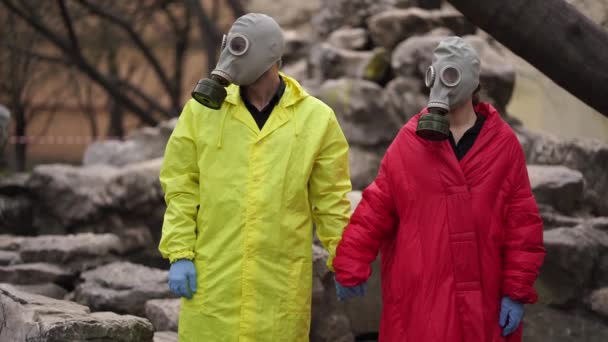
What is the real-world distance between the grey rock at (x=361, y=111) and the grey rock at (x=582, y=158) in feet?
4.54

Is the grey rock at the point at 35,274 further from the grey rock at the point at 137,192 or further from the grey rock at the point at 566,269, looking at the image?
the grey rock at the point at 566,269

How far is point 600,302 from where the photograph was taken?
597 cm

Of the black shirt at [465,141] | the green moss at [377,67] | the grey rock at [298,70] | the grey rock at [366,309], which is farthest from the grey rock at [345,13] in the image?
the black shirt at [465,141]

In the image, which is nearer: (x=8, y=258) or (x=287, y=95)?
(x=287, y=95)

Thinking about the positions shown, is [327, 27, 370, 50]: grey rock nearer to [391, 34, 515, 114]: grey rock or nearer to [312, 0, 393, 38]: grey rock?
[312, 0, 393, 38]: grey rock

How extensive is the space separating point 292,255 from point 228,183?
16.0 inches

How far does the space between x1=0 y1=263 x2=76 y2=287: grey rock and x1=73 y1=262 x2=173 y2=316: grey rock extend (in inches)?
11.5

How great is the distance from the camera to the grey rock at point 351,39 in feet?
34.0

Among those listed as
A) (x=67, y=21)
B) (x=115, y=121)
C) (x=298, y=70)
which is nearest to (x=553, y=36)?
(x=298, y=70)

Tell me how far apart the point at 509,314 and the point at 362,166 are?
198 inches

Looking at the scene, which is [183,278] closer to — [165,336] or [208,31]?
[165,336]

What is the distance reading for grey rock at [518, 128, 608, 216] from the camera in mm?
7501

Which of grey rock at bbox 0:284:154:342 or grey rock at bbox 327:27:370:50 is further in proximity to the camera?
grey rock at bbox 327:27:370:50

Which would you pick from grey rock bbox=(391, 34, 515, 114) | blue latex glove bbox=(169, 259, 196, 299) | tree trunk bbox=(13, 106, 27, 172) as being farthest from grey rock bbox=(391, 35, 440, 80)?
tree trunk bbox=(13, 106, 27, 172)
